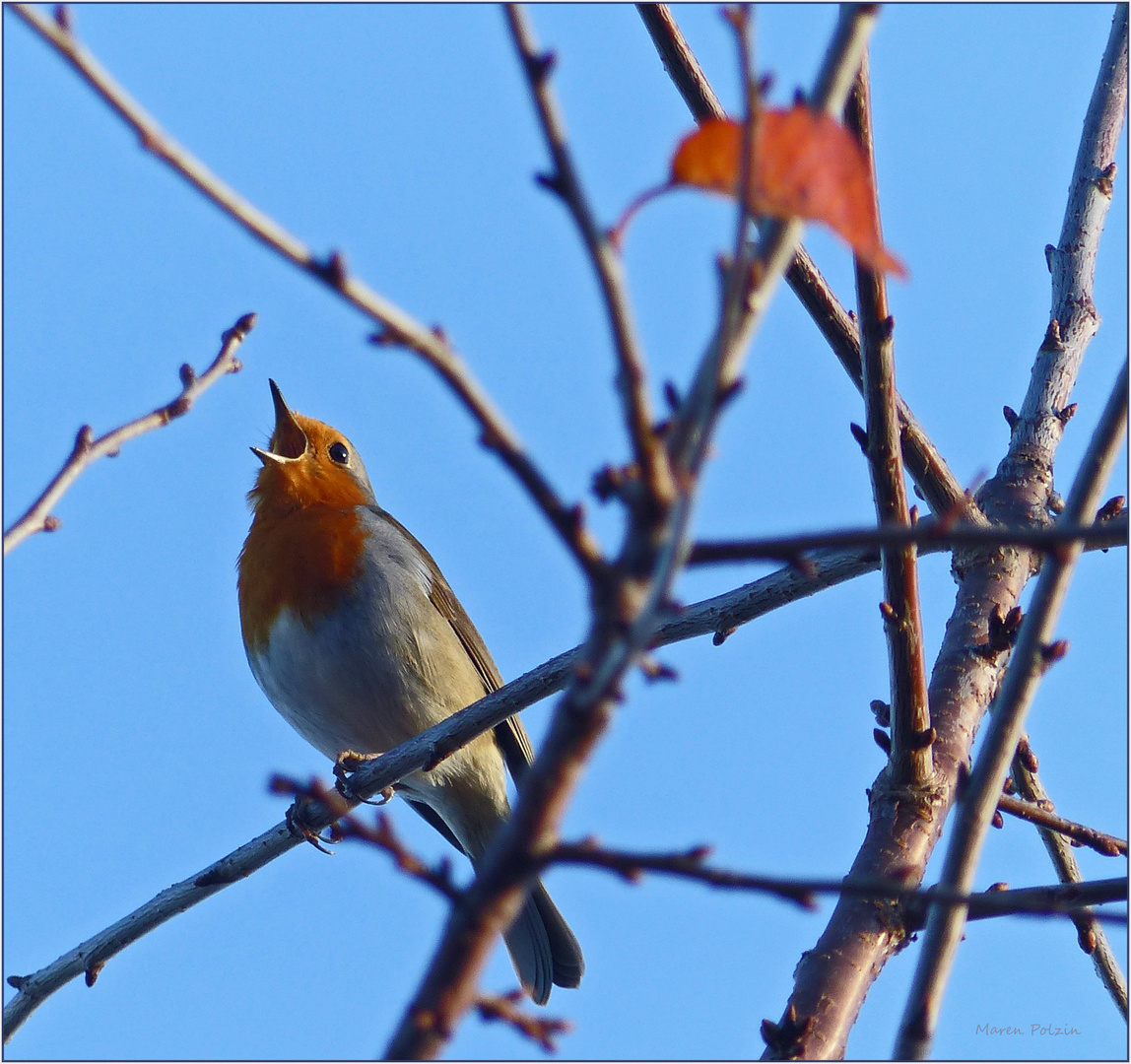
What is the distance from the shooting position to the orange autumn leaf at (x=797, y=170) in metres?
1.20

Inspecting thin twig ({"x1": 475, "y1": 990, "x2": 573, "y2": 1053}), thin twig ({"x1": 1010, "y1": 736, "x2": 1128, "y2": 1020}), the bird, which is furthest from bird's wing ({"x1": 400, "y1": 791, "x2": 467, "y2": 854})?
thin twig ({"x1": 475, "y1": 990, "x2": 573, "y2": 1053})

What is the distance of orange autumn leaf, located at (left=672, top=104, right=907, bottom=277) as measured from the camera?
1197 mm

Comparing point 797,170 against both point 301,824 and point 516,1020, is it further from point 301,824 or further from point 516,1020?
point 301,824

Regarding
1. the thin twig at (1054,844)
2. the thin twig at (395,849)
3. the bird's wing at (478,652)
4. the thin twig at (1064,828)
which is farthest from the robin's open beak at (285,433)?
the thin twig at (395,849)

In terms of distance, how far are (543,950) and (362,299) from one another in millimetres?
5444

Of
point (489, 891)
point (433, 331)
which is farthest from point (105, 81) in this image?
point (489, 891)

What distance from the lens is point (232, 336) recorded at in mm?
3111

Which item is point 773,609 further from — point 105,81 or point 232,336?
point 105,81

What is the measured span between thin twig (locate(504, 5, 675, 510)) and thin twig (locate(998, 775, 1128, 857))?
234 cm

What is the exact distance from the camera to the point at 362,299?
45.4 inches

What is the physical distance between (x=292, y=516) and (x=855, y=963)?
14.2ft

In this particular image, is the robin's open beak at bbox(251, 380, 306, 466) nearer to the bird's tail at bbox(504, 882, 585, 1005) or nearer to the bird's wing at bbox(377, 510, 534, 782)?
the bird's wing at bbox(377, 510, 534, 782)

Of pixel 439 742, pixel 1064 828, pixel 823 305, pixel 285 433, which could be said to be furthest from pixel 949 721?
pixel 285 433

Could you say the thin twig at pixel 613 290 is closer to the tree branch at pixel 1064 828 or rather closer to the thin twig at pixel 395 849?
the thin twig at pixel 395 849
